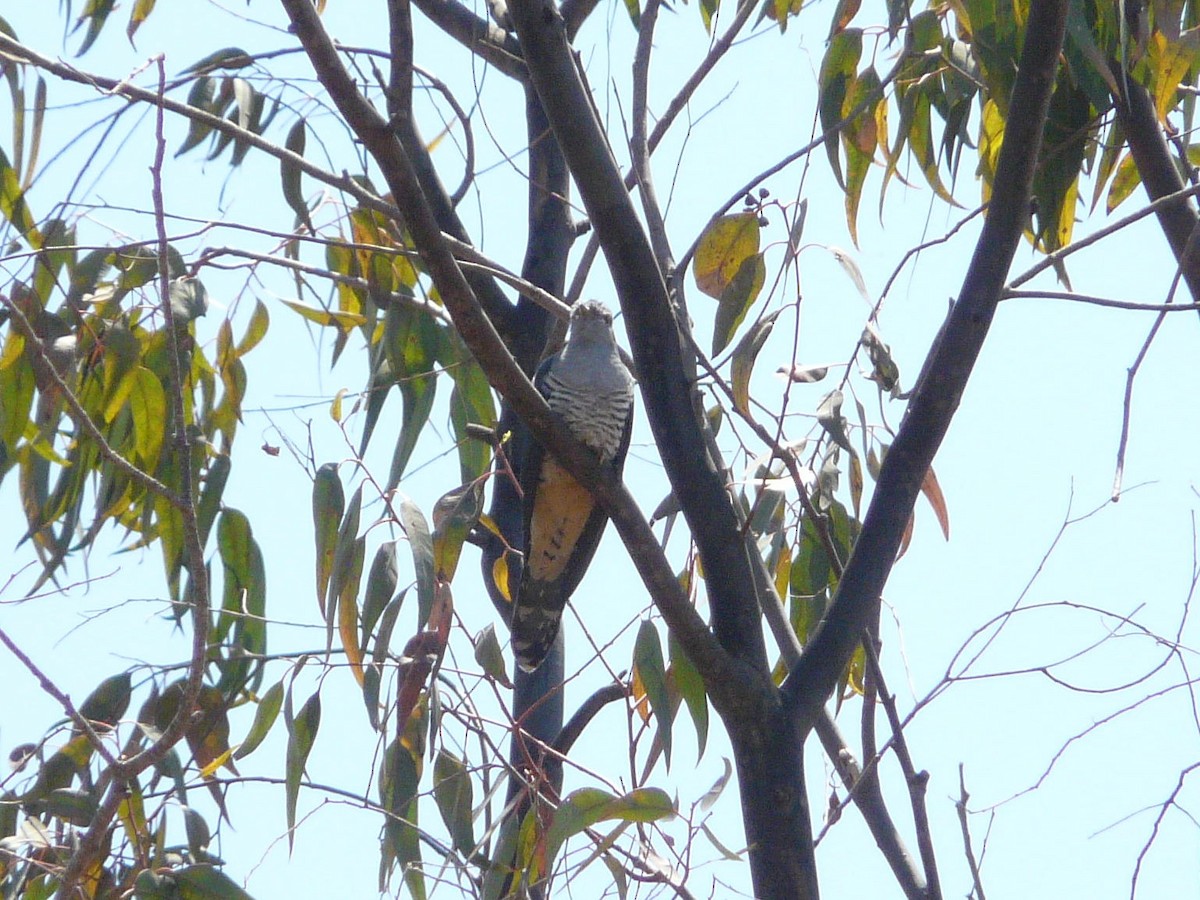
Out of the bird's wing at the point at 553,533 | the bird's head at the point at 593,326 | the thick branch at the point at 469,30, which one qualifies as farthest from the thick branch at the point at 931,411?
the bird's head at the point at 593,326

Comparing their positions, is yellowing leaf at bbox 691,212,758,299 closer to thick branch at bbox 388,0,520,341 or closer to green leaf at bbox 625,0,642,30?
thick branch at bbox 388,0,520,341

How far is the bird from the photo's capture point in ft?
10.9

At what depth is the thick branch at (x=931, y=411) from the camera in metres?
1.84

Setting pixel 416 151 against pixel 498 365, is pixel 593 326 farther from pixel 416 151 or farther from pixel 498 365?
pixel 498 365

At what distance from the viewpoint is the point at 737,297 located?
2270 millimetres

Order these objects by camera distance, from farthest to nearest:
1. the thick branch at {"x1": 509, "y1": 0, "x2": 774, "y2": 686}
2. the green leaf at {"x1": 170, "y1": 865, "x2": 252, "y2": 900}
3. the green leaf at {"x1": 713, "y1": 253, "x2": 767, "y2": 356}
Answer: the green leaf at {"x1": 713, "y1": 253, "x2": 767, "y2": 356} → the green leaf at {"x1": 170, "y1": 865, "x2": 252, "y2": 900} → the thick branch at {"x1": 509, "y1": 0, "x2": 774, "y2": 686}

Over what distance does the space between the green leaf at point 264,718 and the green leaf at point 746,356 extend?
103 cm

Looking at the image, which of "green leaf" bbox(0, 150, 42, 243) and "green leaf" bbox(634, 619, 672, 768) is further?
"green leaf" bbox(0, 150, 42, 243)

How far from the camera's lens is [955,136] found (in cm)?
262

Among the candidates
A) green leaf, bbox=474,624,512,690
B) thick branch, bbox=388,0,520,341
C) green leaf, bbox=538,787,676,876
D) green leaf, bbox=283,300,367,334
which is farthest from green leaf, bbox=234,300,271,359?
green leaf, bbox=538,787,676,876

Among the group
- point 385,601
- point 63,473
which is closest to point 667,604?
point 385,601

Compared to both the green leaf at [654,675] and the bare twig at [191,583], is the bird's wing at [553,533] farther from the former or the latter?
the bare twig at [191,583]

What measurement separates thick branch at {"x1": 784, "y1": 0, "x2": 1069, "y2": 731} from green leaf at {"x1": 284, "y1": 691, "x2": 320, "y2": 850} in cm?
92

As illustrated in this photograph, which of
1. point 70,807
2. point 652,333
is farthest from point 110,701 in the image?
point 652,333
